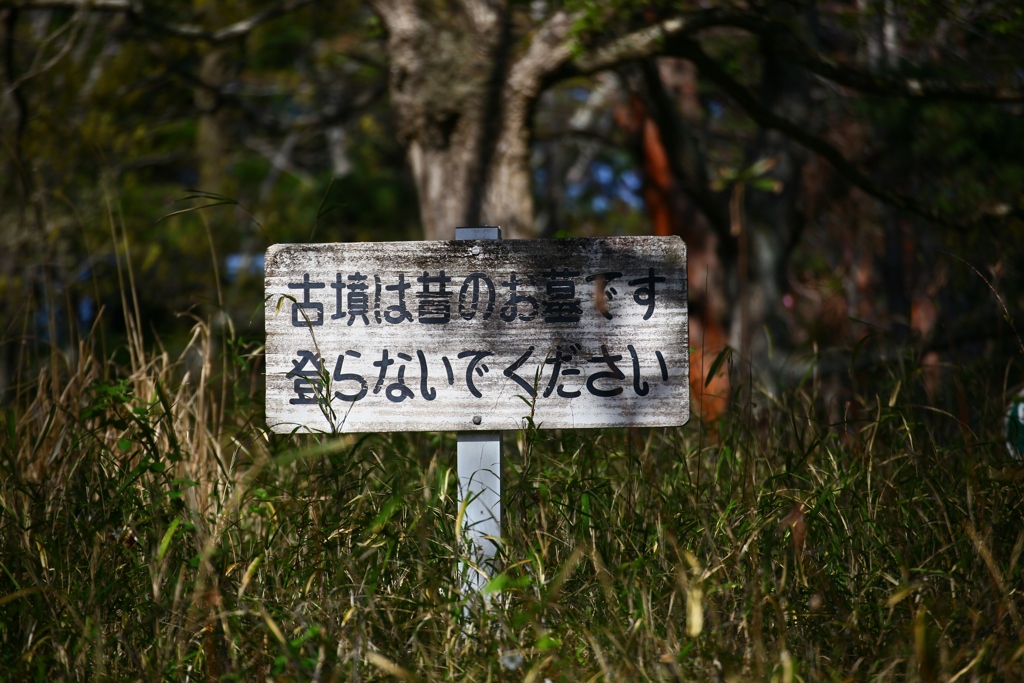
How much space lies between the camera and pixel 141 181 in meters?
9.77

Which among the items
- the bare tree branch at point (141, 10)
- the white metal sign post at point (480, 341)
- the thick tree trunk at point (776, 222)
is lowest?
the thick tree trunk at point (776, 222)

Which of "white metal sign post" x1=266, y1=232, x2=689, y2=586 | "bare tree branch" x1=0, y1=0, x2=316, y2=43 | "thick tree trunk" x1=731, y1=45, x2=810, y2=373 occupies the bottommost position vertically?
"thick tree trunk" x1=731, y1=45, x2=810, y2=373

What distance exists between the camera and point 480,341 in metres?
2.04

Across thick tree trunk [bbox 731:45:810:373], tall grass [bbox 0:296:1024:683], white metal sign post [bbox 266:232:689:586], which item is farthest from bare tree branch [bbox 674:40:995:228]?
white metal sign post [bbox 266:232:689:586]

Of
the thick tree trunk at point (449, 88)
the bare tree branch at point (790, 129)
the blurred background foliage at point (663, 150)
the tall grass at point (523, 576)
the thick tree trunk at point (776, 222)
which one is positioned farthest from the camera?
the thick tree trunk at point (776, 222)


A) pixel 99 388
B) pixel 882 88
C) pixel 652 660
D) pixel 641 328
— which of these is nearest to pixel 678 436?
pixel 641 328

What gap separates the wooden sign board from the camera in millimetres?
2012

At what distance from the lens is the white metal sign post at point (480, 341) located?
79.2 inches

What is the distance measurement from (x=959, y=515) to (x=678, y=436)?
833mm

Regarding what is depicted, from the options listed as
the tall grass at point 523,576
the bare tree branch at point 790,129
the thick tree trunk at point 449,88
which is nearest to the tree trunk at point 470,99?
the thick tree trunk at point 449,88

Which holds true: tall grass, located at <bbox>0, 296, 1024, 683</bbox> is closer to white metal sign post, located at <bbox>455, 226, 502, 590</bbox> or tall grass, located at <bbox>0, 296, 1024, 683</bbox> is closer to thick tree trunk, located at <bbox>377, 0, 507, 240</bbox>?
white metal sign post, located at <bbox>455, 226, 502, 590</bbox>

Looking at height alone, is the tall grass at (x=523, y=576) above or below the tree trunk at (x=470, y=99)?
below

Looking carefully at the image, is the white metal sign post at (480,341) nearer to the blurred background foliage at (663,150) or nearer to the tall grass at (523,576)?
the tall grass at (523,576)

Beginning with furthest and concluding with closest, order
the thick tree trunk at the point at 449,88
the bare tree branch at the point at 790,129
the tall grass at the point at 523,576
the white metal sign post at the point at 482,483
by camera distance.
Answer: the bare tree branch at the point at 790,129 < the thick tree trunk at the point at 449,88 < the white metal sign post at the point at 482,483 < the tall grass at the point at 523,576
